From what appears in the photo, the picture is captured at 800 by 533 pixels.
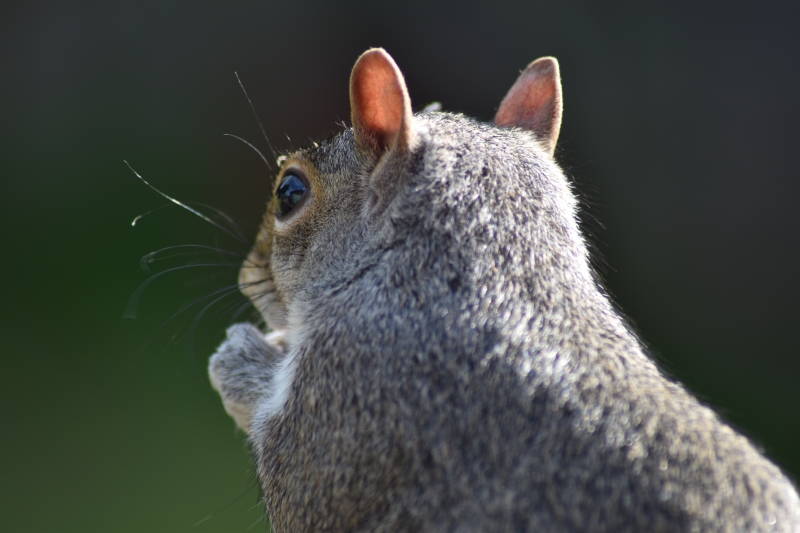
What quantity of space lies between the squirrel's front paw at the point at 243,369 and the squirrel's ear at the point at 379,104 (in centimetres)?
56

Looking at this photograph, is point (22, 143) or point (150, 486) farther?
point (22, 143)

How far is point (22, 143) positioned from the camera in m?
3.95

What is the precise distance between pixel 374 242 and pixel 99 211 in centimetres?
276

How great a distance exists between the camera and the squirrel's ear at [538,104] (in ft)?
5.51

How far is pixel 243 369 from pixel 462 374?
74cm

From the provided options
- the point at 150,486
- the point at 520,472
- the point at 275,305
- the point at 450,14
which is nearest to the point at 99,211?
the point at 150,486

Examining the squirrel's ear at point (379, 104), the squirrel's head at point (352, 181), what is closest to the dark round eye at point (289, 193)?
the squirrel's head at point (352, 181)

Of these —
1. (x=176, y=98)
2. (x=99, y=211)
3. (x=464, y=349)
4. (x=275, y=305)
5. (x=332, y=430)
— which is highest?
(x=464, y=349)

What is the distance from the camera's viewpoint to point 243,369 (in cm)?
170

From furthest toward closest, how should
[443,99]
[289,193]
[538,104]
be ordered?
[443,99] → [538,104] → [289,193]

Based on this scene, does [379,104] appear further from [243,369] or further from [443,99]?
[443,99]

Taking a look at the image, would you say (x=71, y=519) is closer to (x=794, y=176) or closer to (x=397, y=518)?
(x=397, y=518)

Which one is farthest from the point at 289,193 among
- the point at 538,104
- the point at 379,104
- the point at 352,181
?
the point at 538,104

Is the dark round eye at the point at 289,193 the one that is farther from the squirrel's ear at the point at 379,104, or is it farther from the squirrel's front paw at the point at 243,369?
the squirrel's front paw at the point at 243,369
